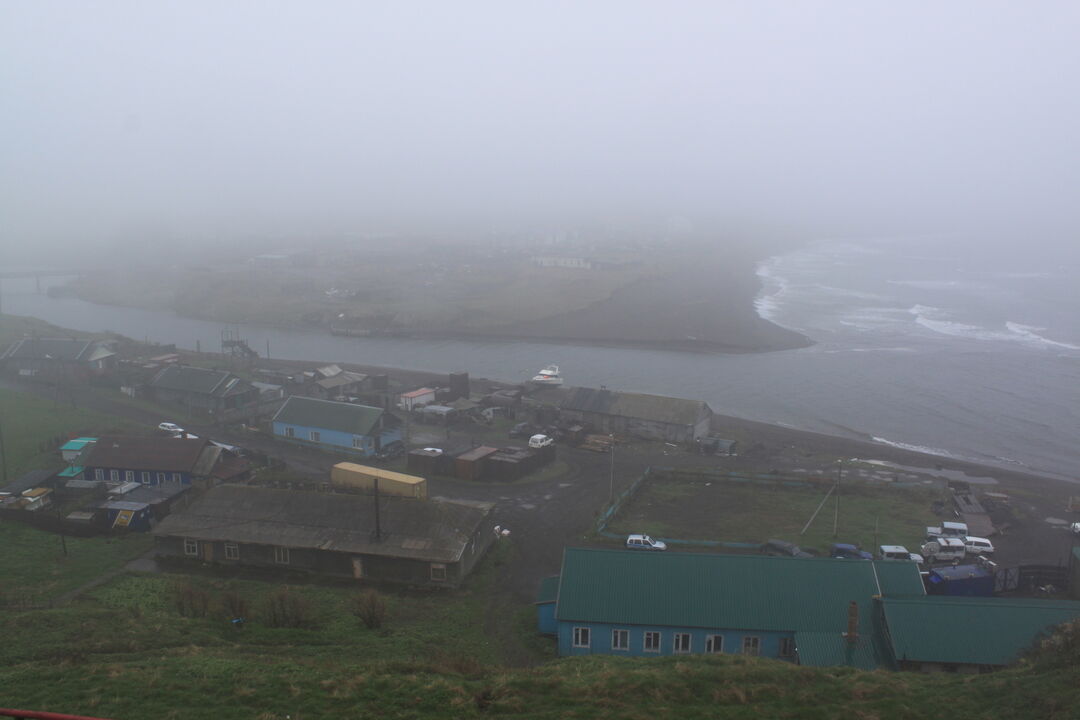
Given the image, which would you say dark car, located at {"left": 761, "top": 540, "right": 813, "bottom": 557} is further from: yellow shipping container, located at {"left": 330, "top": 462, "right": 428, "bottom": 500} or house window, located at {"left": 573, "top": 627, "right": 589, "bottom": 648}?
yellow shipping container, located at {"left": 330, "top": 462, "right": 428, "bottom": 500}

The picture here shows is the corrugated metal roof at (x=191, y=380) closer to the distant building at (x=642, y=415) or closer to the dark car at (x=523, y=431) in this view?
the dark car at (x=523, y=431)

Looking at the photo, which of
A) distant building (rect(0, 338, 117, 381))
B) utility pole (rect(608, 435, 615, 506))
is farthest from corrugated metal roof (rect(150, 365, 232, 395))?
utility pole (rect(608, 435, 615, 506))

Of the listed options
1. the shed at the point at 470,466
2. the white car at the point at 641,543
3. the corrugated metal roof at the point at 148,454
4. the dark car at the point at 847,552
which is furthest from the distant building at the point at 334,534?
the dark car at the point at 847,552

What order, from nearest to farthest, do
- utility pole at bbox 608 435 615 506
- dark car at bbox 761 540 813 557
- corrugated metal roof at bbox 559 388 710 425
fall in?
dark car at bbox 761 540 813 557, utility pole at bbox 608 435 615 506, corrugated metal roof at bbox 559 388 710 425

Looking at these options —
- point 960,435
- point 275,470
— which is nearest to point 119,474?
point 275,470

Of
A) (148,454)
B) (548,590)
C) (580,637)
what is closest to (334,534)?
(548,590)
